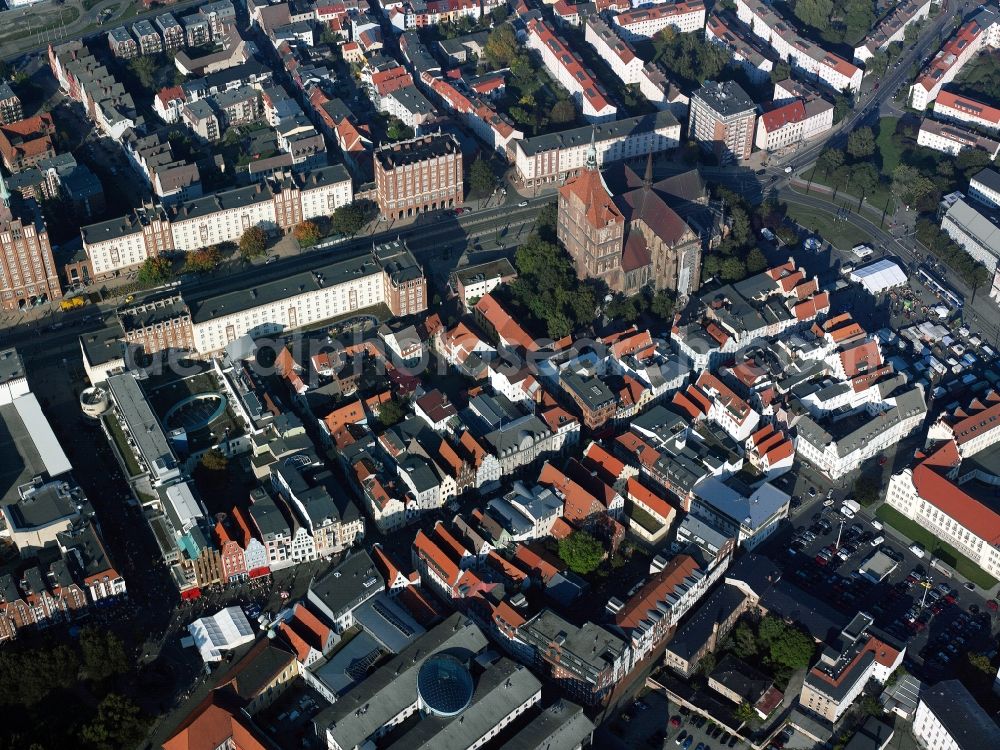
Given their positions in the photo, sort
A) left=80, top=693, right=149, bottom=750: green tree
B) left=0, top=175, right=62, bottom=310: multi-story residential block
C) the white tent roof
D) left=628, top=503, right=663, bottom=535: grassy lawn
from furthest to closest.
Answer: left=0, top=175, right=62, bottom=310: multi-story residential block < left=628, top=503, right=663, bottom=535: grassy lawn < the white tent roof < left=80, top=693, right=149, bottom=750: green tree

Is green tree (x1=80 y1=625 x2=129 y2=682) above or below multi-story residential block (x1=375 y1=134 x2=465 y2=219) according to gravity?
below

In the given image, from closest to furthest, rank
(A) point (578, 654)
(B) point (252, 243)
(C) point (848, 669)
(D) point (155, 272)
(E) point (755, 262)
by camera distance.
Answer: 1. (C) point (848, 669)
2. (A) point (578, 654)
3. (D) point (155, 272)
4. (E) point (755, 262)
5. (B) point (252, 243)

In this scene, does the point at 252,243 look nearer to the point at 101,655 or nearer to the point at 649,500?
the point at 649,500

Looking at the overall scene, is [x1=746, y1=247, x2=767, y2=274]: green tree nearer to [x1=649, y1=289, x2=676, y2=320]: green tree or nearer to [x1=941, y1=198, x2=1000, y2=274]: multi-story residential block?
[x1=649, y1=289, x2=676, y2=320]: green tree

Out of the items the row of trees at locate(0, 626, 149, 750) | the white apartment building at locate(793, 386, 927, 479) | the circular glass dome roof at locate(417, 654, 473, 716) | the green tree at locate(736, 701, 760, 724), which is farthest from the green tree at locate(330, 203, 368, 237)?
the green tree at locate(736, 701, 760, 724)

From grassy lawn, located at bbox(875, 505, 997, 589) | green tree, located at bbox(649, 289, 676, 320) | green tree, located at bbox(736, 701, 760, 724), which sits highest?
green tree, located at bbox(649, 289, 676, 320)

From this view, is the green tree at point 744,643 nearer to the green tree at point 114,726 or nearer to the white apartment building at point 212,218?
the green tree at point 114,726

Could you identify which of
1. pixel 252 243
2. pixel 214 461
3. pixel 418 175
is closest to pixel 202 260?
pixel 252 243
